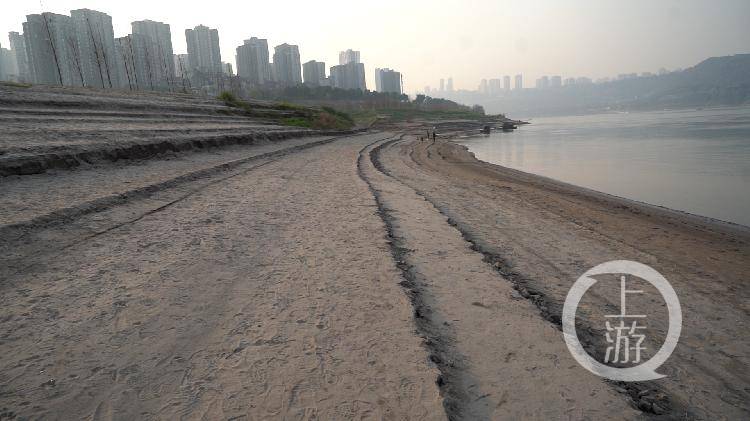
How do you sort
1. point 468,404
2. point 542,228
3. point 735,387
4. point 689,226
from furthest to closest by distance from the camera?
point 689,226, point 542,228, point 735,387, point 468,404

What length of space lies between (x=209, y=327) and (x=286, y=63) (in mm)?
124890

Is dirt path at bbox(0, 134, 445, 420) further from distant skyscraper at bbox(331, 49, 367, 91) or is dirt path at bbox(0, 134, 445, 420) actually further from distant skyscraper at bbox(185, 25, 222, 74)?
distant skyscraper at bbox(331, 49, 367, 91)

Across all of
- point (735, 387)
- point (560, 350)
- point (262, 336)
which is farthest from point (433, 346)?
point (735, 387)

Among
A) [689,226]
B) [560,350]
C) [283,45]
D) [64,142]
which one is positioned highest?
[283,45]

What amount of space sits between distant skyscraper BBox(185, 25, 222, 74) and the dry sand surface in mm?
108514

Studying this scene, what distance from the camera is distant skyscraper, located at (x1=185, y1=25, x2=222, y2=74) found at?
101 m

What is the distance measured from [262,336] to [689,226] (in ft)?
32.2

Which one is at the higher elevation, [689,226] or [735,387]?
[735,387]

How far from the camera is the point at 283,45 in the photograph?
11956cm

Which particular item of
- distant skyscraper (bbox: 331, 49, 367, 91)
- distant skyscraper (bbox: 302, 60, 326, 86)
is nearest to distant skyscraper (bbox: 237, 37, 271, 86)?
distant skyscraper (bbox: 302, 60, 326, 86)

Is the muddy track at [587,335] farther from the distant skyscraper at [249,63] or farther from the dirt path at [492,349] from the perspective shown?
the distant skyscraper at [249,63]

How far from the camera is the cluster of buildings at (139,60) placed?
187ft

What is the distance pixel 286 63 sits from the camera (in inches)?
4621

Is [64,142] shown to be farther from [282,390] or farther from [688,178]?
[688,178]
